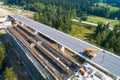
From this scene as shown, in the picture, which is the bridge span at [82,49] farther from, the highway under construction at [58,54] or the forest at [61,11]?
the forest at [61,11]

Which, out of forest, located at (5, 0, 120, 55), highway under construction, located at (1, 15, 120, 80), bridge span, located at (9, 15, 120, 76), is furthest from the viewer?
forest, located at (5, 0, 120, 55)

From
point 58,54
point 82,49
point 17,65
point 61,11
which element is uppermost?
point 61,11

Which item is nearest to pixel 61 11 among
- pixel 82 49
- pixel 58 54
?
pixel 58 54

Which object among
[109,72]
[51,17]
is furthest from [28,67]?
[51,17]

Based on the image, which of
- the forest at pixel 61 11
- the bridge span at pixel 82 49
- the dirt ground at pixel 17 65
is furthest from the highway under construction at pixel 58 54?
the forest at pixel 61 11

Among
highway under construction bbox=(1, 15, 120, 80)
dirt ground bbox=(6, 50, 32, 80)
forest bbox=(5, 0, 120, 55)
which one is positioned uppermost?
forest bbox=(5, 0, 120, 55)

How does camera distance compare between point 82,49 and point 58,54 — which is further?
point 58,54

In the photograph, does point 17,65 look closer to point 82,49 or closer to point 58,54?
point 58,54

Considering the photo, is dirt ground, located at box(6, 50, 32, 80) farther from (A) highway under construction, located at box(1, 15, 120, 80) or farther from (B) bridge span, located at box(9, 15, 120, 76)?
(B) bridge span, located at box(9, 15, 120, 76)

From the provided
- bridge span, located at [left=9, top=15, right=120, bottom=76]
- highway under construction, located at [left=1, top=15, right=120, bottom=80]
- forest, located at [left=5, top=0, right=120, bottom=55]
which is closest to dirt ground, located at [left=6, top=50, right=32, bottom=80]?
highway under construction, located at [left=1, top=15, right=120, bottom=80]
